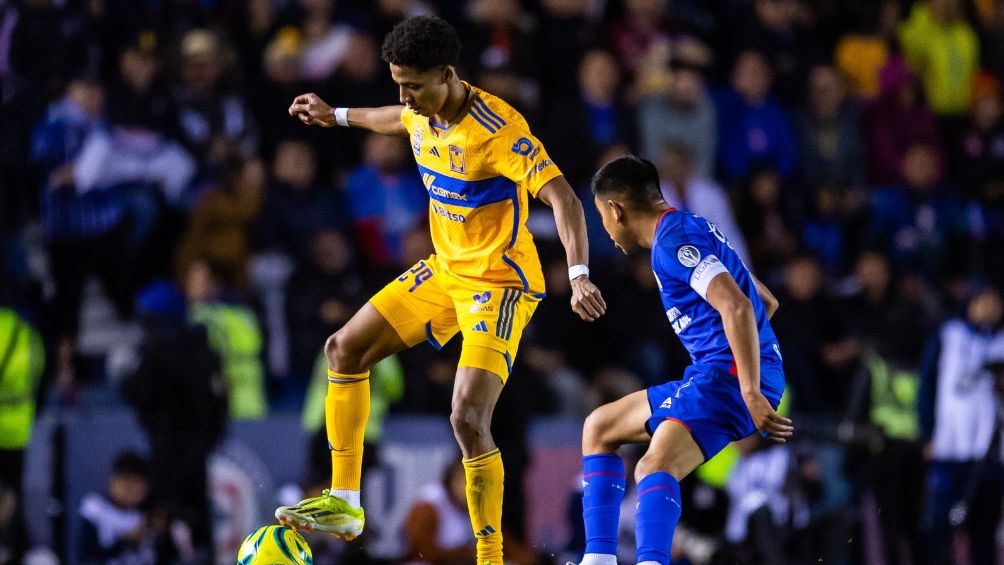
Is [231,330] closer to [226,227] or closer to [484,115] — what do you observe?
[226,227]

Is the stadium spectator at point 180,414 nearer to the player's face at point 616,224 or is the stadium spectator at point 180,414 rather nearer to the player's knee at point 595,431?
the player's knee at point 595,431

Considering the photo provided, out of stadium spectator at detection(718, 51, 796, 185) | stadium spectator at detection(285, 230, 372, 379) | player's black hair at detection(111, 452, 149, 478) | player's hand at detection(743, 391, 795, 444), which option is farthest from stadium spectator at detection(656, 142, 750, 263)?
player's hand at detection(743, 391, 795, 444)

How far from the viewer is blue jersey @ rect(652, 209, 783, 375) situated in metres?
7.28

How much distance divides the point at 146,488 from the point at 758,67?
7.61 metres

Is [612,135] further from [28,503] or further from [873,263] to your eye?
[28,503]

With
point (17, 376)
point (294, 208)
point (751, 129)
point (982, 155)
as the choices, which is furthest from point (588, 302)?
point (982, 155)

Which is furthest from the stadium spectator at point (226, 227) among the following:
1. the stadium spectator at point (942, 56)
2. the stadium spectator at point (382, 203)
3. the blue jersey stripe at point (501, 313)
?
→ the stadium spectator at point (942, 56)

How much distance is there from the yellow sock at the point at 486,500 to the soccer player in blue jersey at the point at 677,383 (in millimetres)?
481

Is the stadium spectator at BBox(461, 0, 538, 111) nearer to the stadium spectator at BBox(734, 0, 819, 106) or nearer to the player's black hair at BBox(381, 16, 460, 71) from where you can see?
the stadium spectator at BBox(734, 0, 819, 106)

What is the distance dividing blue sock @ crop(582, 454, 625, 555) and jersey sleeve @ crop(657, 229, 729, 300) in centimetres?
104

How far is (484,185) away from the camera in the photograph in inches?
311

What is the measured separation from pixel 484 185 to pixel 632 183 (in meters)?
0.80

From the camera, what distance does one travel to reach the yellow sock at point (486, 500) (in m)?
7.87

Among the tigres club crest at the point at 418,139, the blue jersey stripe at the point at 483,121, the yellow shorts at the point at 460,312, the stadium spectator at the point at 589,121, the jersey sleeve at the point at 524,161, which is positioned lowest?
the yellow shorts at the point at 460,312
